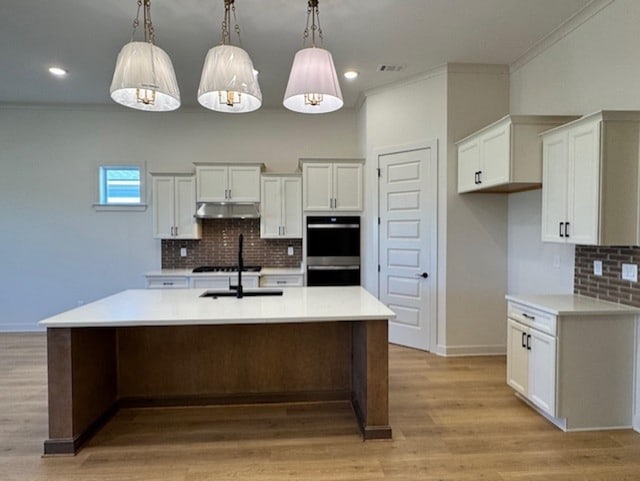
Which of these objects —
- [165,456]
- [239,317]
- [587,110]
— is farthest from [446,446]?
[587,110]

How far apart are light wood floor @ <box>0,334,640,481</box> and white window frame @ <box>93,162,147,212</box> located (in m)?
2.78

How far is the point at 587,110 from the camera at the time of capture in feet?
10.5

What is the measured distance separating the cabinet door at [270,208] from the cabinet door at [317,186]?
15.1 inches

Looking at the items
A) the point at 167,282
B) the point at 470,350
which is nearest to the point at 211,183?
the point at 167,282

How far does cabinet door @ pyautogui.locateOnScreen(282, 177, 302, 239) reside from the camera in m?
5.15

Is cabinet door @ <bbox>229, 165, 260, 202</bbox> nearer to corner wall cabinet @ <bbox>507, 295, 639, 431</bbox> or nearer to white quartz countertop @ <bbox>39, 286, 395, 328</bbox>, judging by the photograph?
white quartz countertop @ <bbox>39, 286, 395, 328</bbox>

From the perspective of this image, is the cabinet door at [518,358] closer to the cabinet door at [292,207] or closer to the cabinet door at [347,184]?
the cabinet door at [347,184]

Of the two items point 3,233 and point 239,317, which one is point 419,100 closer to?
point 239,317

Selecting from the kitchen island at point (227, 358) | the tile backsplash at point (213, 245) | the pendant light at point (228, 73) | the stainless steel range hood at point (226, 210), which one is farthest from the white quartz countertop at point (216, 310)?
the tile backsplash at point (213, 245)

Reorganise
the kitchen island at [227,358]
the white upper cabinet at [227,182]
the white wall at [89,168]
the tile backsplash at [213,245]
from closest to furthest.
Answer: the kitchen island at [227,358] < the white upper cabinet at [227,182] < the white wall at [89,168] < the tile backsplash at [213,245]

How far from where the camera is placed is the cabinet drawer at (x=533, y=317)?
2.69m

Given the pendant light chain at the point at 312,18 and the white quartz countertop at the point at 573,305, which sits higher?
the pendant light chain at the point at 312,18

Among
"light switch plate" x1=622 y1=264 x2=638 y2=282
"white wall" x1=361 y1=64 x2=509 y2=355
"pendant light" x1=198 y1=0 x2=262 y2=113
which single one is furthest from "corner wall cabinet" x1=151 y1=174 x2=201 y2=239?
"light switch plate" x1=622 y1=264 x2=638 y2=282

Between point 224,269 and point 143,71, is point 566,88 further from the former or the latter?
point 224,269
